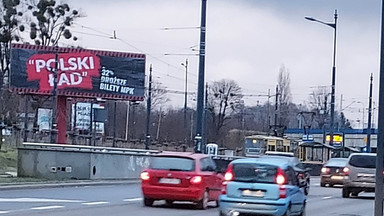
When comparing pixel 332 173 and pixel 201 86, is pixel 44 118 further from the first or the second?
pixel 201 86

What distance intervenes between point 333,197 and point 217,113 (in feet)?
231

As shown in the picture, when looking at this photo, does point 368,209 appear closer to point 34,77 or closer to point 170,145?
point 34,77

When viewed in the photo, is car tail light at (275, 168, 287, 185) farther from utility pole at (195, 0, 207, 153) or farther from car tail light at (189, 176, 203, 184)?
utility pole at (195, 0, 207, 153)

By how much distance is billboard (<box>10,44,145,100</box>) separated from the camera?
53750mm

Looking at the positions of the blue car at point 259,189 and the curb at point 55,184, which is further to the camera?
the curb at point 55,184

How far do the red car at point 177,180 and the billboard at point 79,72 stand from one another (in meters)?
30.3

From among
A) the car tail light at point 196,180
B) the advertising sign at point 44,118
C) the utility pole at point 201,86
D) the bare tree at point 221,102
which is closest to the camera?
the car tail light at point 196,180

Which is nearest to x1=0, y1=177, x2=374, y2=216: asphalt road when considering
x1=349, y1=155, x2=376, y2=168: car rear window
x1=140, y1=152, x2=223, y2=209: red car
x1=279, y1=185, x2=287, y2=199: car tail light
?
x1=140, y1=152, x2=223, y2=209: red car

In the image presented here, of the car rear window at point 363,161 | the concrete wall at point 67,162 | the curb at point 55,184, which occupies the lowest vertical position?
the curb at point 55,184

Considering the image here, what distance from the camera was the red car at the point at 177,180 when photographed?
77.3ft

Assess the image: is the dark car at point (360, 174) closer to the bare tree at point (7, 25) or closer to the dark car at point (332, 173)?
the dark car at point (332, 173)

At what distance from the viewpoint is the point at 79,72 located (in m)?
54.7

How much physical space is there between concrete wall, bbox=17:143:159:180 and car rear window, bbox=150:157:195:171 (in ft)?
41.7

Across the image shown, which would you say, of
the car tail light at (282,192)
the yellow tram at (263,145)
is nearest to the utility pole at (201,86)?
the car tail light at (282,192)
